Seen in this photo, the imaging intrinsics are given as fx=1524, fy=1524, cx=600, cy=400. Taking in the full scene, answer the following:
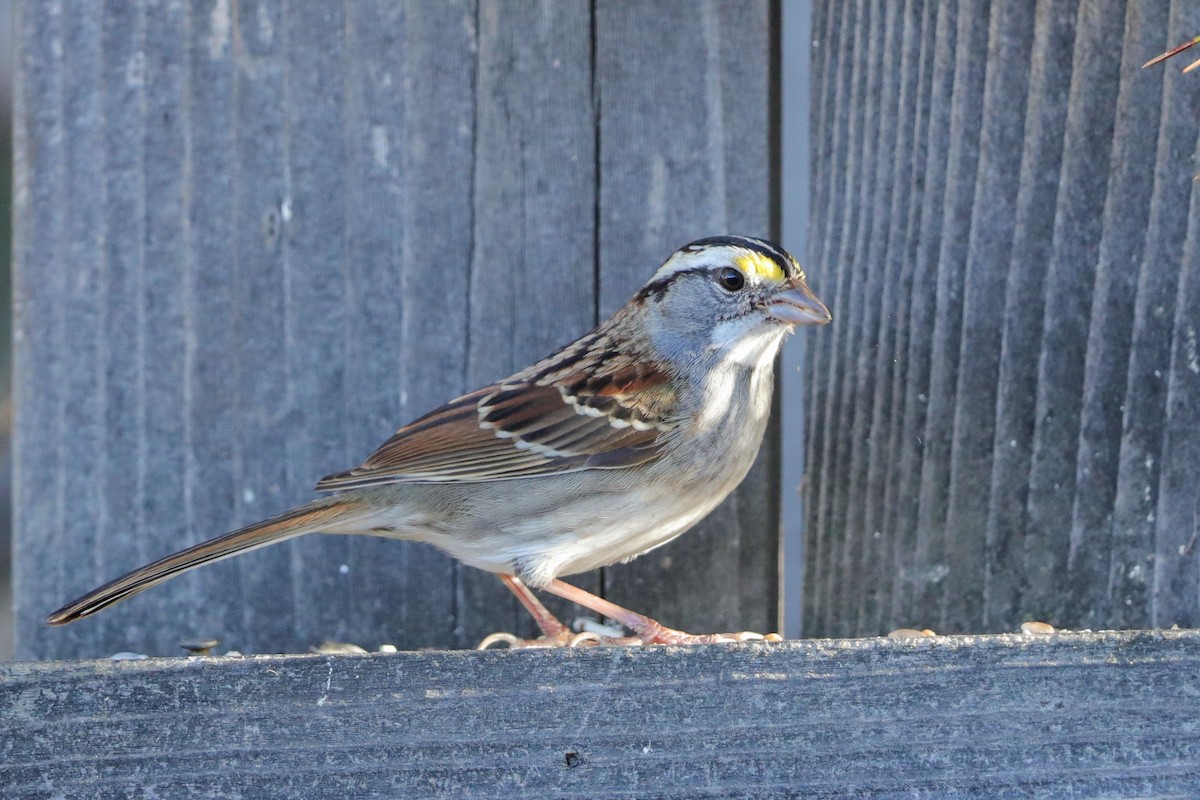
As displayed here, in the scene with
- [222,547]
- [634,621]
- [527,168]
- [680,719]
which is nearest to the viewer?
[680,719]

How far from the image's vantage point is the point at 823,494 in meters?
2.43

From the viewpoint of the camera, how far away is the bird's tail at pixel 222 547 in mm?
1929

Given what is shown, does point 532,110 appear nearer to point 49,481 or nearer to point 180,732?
point 49,481

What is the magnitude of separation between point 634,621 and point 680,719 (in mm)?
741

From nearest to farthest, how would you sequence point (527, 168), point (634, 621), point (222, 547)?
point (222, 547) < point (634, 621) < point (527, 168)

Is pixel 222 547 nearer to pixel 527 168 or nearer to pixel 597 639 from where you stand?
pixel 597 639

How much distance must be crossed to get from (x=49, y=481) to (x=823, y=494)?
1.21 m

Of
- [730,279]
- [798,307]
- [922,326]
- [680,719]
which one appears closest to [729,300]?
[730,279]

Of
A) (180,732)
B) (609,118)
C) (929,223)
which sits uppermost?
(609,118)

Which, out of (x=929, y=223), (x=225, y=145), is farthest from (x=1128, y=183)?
(x=225, y=145)

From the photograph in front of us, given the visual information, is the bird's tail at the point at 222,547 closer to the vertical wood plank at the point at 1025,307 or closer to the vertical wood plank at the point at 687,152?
the vertical wood plank at the point at 687,152

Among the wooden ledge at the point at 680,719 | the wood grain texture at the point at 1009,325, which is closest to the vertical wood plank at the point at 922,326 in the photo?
the wood grain texture at the point at 1009,325

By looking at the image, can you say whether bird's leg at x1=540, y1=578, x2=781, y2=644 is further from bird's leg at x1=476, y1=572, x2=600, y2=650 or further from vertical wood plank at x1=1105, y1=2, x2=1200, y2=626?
vertical wood plank at x1=1105, y1=2, x2=1200, y2=626

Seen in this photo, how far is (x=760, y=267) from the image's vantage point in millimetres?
2373
